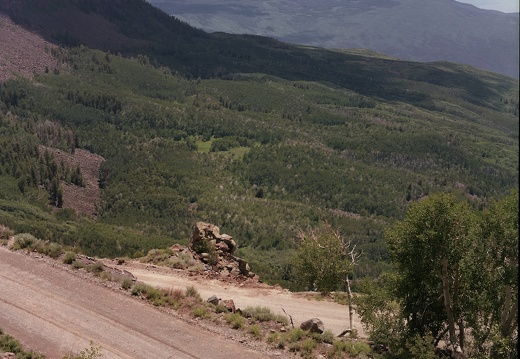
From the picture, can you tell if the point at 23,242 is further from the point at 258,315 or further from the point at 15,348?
the point at 258,315

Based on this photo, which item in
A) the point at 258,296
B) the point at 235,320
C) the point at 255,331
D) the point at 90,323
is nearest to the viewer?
the point at 90,323

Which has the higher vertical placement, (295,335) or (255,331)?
(295,335)

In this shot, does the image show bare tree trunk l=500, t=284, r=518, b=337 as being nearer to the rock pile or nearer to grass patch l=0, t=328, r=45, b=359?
grass patch l=0, t=328, r=45, b=359

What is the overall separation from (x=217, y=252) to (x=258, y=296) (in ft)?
30.5

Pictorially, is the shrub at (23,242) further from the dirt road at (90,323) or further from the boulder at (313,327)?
the boulder at (313,327)

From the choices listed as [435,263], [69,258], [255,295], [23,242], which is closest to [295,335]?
[435,263]

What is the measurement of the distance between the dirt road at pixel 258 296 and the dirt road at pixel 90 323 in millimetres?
9832

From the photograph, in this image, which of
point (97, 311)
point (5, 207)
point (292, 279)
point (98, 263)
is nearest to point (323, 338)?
point (97, 311)

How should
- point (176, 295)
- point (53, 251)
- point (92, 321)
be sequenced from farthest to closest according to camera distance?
point (53, 251) < point (176, 295) < point (92, 321)

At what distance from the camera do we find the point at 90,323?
35.2 m

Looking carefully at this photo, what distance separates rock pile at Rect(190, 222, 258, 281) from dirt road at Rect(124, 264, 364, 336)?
3.92 meters

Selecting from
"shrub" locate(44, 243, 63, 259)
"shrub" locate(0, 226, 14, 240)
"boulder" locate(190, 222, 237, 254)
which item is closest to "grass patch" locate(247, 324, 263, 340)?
"shrub" locate(44, 243, 63, 259)

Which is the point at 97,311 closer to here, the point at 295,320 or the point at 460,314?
the point at 295,320

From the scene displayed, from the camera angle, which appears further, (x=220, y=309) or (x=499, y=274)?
(x=220, y=309)
